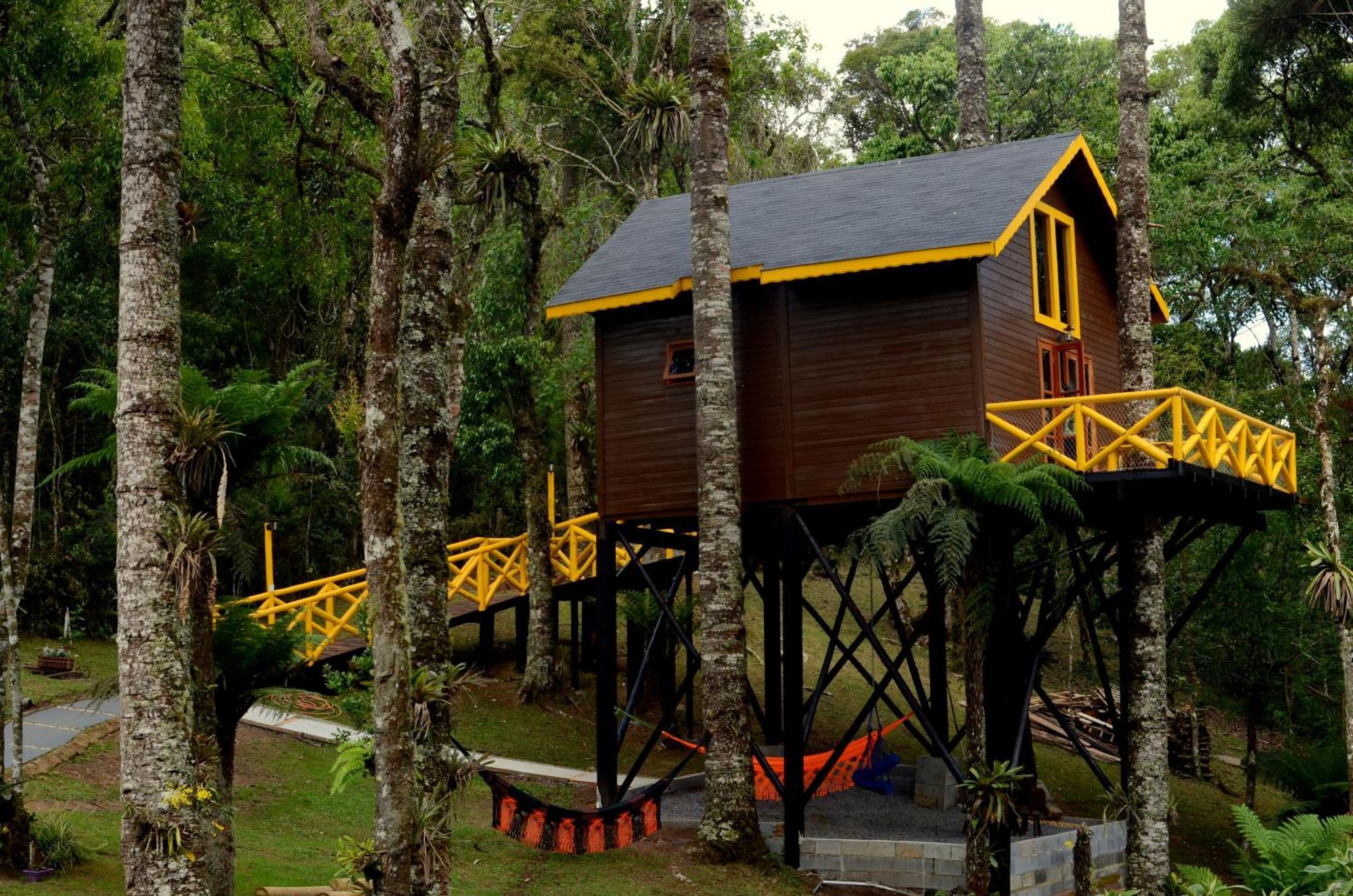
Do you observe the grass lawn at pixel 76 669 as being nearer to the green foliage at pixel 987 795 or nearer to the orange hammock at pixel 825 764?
the orange hammock at pixel 825 764

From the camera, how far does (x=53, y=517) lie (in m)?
30.9

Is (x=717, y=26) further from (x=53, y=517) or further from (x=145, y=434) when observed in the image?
(x=53, y=517)

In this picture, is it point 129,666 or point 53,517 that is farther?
point 53,517

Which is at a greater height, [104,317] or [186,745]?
[104,317]

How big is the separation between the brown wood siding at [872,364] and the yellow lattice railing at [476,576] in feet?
27.4

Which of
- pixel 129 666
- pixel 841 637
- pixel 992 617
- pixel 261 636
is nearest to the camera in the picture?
pixel 129 666

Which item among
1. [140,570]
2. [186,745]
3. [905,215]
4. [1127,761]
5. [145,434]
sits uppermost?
[905,215]

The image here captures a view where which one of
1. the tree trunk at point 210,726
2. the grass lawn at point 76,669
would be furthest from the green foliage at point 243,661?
the grass lawn at point 76,669

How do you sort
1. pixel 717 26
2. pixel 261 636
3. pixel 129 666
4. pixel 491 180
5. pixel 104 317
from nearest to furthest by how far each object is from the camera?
1. pixel 129 666
2. pixel 261 636
3. pixel 717 26
4. pixel 491 180
5. pixel 104 317

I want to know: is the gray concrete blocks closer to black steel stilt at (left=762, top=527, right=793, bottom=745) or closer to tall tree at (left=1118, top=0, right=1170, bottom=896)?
black steel stilt at (left=762, top=527, right=793, bottom=745)

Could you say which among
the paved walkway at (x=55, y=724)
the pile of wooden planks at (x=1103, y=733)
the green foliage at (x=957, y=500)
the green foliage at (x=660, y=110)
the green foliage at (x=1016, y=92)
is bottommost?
the pile of wooden planks at (x=1103, y=733)

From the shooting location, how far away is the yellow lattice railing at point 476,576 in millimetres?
23969

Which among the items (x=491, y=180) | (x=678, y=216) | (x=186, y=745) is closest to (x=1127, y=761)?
(x=678, y=216)

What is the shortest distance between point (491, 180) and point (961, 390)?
10.3 meters
